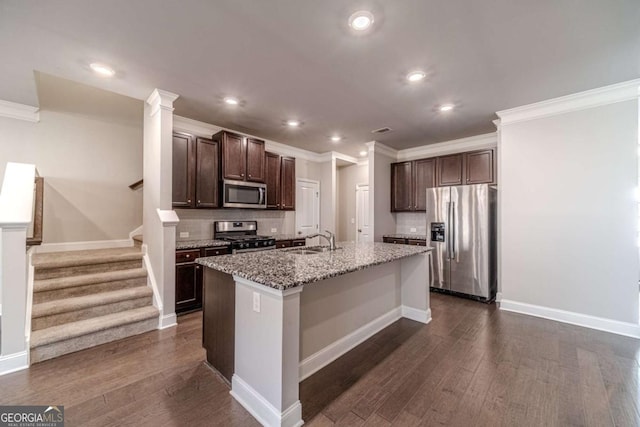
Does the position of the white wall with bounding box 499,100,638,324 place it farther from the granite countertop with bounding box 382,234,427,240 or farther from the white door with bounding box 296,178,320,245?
the white door with bounding box 296,178,320,245

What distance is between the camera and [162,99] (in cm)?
316

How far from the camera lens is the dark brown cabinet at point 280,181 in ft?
16.4

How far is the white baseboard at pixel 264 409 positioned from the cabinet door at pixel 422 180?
4497mm

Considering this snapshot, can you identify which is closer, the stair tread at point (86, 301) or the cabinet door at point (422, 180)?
the stair tread at point (86, 301)

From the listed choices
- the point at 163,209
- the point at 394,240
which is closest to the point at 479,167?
the point at 394,240

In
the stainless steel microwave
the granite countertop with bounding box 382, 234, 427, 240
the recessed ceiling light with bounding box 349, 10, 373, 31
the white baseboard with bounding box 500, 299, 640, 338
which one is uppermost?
the recessed ceiling light with bounding box 349, 10, 373, 31

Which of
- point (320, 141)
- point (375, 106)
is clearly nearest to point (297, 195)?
point (320, 141)

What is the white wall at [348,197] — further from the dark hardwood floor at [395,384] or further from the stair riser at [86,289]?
the stair riser at [86,289]

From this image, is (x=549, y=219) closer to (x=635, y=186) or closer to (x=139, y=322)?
(x=635, y=186)

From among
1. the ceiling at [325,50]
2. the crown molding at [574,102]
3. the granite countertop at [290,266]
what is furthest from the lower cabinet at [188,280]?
the crown molding at [574,102]

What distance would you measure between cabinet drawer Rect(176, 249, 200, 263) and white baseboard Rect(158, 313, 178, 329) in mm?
654

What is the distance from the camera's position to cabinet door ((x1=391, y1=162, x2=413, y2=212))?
5.56 m

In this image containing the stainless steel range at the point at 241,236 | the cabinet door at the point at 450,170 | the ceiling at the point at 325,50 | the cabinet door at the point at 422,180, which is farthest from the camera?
the cabinet door at the point at 422,180

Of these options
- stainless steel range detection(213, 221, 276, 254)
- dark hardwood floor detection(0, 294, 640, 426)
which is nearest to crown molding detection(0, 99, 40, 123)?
stainless steel range detection(213, 221, 276, 254)
